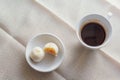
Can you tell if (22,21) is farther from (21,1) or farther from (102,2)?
(102,2)

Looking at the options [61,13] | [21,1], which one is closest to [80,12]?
[61,13]

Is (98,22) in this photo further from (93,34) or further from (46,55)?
(46,55)

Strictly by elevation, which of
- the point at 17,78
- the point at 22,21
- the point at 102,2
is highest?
the point at 102,2

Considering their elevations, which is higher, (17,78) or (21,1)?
(21,1)

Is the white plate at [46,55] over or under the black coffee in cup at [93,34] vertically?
under

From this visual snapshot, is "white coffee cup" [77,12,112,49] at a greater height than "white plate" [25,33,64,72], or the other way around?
"white coffee cup" [77,12,112,49]
